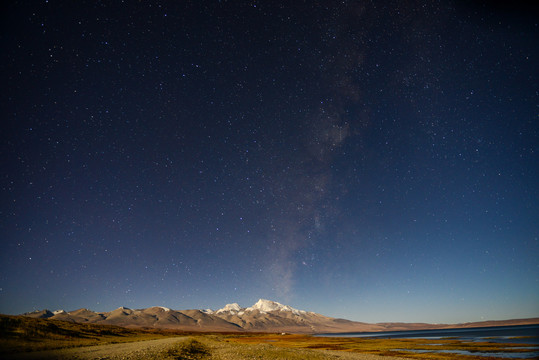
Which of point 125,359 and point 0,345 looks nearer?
point 125,359

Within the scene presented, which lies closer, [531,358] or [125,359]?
[125,359]

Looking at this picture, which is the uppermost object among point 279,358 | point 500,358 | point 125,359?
point 125,359

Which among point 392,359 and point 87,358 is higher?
point 87,358

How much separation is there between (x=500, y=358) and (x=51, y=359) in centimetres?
6491

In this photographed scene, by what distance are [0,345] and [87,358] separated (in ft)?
57.7

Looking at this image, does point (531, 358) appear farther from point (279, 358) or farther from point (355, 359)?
point (279, 358)

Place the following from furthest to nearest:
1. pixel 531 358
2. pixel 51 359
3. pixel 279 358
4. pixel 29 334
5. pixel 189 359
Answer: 1. pixel 29 334
2. pixel 531 358
3. pixel 279 358
4. pixel 189 359
5. pixel 51 359

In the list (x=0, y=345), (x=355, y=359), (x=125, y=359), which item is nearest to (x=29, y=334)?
(x=0, y=345)

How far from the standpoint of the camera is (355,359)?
138 feet

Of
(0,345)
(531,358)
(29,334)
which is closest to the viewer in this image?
(0,345)

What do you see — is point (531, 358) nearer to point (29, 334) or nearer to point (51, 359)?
point (51, 359)

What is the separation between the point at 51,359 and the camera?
992 inches

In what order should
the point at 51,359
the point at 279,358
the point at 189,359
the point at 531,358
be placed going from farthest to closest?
the point at 531,358
the point at 279,358
the point at 189,359
the point at 51,359

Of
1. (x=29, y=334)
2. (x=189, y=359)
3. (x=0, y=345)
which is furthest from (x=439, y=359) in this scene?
(x=29, y=334)
